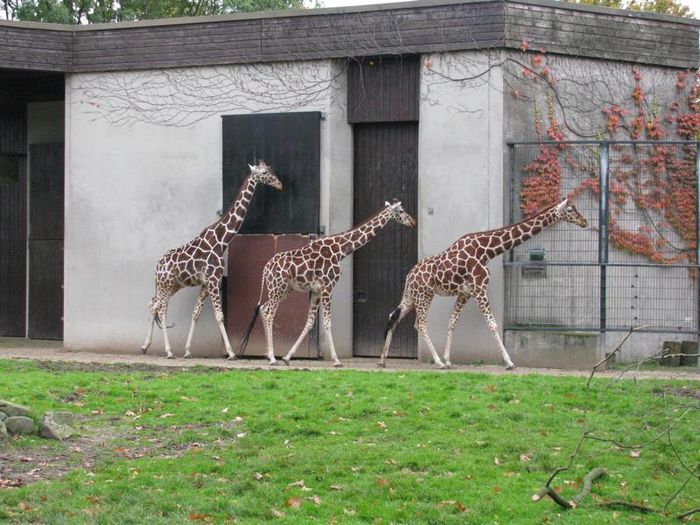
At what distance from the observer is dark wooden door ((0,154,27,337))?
69.8 ft

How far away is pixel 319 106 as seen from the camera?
1733cm

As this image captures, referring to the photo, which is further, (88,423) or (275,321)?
(275,321)

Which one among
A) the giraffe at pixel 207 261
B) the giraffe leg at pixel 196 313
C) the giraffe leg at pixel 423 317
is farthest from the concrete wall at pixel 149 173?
the giraffe leg at pixel 423 317

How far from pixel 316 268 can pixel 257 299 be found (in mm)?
1631

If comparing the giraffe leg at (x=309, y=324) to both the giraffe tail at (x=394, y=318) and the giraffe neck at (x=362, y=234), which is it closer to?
the giraffe neck at (x=362, y=234)

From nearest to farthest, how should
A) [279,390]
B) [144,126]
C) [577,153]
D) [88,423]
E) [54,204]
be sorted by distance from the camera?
1. [88,423]
2. [279,390]
3. [577,153]
4. [144,126]
5. [54,204]

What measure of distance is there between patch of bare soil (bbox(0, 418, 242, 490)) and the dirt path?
428cm

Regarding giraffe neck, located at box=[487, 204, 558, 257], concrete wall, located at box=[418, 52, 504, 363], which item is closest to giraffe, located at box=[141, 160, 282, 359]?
concrete wall, located at box=[418, 52, 504, 363]

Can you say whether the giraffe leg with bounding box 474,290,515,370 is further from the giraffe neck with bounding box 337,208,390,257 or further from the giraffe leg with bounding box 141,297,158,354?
the giraffe leg with bounding box 141,297,158,354

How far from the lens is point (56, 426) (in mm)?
10359

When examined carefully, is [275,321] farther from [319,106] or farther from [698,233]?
[698,233]

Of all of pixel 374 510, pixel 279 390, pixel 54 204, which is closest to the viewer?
pixel 374 510

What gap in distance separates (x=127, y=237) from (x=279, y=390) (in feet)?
22.0

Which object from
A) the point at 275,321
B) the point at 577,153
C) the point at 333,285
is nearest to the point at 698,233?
the point at 577,153
